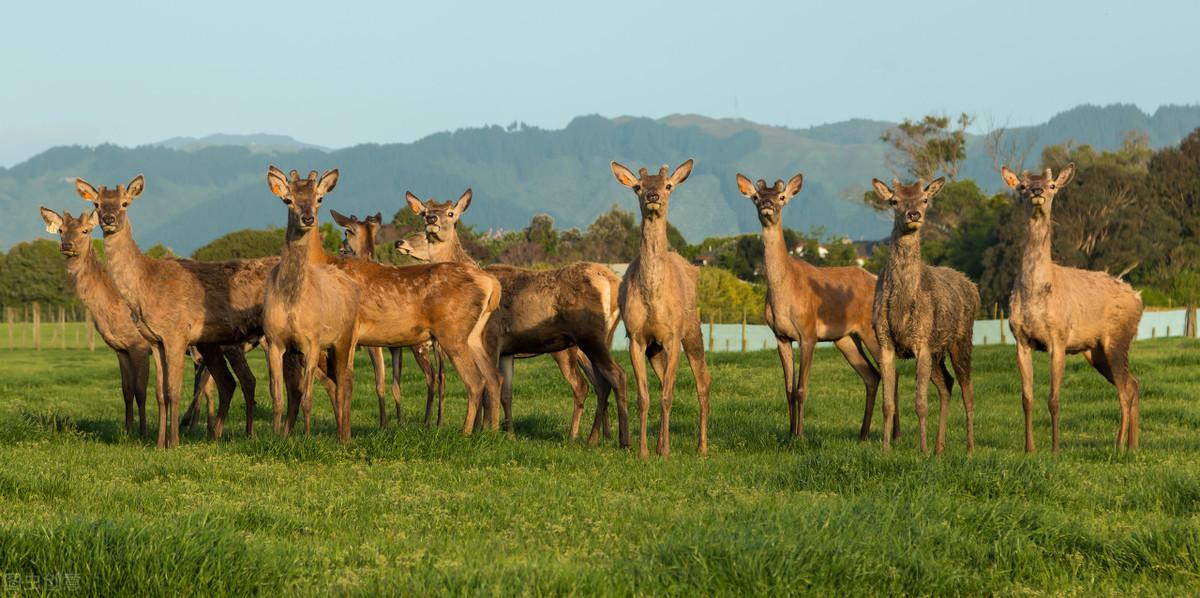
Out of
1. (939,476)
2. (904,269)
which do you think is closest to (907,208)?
(904,269)

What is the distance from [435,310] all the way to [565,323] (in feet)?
5.00

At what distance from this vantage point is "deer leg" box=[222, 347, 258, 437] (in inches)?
553

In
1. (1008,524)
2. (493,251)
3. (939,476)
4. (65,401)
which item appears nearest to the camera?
(1008,524)

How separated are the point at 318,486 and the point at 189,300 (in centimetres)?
454

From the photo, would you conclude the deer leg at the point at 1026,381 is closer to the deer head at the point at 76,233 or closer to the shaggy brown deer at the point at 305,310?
the shaggy brown deer at the point at 305,310

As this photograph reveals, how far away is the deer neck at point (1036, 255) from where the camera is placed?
12906 mm

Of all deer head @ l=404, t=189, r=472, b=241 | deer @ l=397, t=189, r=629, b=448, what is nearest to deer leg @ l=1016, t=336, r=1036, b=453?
deer @ l=397, t=189, r=629, b=448

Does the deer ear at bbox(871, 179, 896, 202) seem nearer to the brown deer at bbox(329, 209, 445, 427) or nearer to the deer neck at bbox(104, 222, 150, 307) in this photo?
the brown deer at bbox(329, 209, 445, 427)

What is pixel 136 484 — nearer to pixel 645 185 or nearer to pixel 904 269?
pixel 645 185

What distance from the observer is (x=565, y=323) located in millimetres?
14383

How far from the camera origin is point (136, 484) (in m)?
9.62

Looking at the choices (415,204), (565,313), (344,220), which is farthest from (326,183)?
(344,220)

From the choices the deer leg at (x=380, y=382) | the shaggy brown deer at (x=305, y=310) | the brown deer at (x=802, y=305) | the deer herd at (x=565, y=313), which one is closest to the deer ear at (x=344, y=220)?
the deer leg at (x=380, y=382)

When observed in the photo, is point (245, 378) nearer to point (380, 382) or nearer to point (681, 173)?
point (380, 382)
